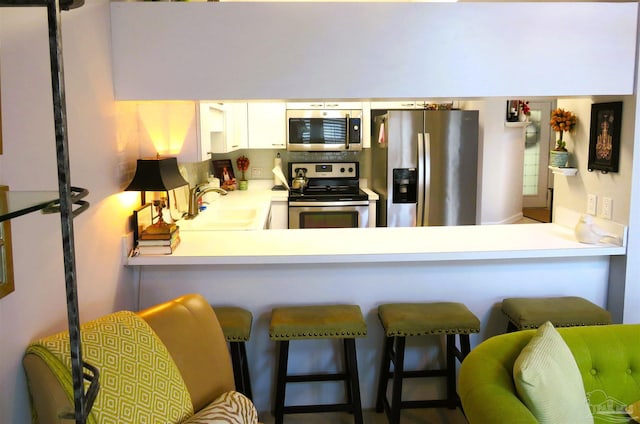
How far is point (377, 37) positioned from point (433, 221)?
2.70m

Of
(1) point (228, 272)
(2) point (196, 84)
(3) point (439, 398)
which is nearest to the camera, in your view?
(2) point (196, 84)

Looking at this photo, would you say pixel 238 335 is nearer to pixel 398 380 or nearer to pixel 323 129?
pixel 398 380

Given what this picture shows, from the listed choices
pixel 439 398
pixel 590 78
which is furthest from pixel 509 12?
pixel 439 398

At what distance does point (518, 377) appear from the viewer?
5.51ft

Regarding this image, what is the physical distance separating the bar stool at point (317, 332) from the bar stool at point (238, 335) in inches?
4.9

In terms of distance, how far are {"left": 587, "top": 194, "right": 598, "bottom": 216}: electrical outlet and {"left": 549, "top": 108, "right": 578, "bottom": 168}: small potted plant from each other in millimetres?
272

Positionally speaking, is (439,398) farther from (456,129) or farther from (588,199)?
(456,129)

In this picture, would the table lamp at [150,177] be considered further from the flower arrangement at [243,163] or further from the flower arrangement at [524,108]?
the flower arrangement at [524,108]

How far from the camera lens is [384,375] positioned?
2863 mm

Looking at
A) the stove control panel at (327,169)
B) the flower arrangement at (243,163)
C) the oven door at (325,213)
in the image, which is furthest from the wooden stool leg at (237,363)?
the flower arrangement at (243,163)

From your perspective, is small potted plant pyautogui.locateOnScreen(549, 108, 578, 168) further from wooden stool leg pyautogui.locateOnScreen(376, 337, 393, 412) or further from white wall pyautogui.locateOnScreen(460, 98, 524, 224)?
white wall pyautogui.locateOnScreen(460, 98, 524, 224)

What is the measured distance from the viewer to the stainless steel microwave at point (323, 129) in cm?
516

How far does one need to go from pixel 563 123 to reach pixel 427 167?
69.1 inches

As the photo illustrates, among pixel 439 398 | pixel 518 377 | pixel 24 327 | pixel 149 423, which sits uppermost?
pixel 24 327
